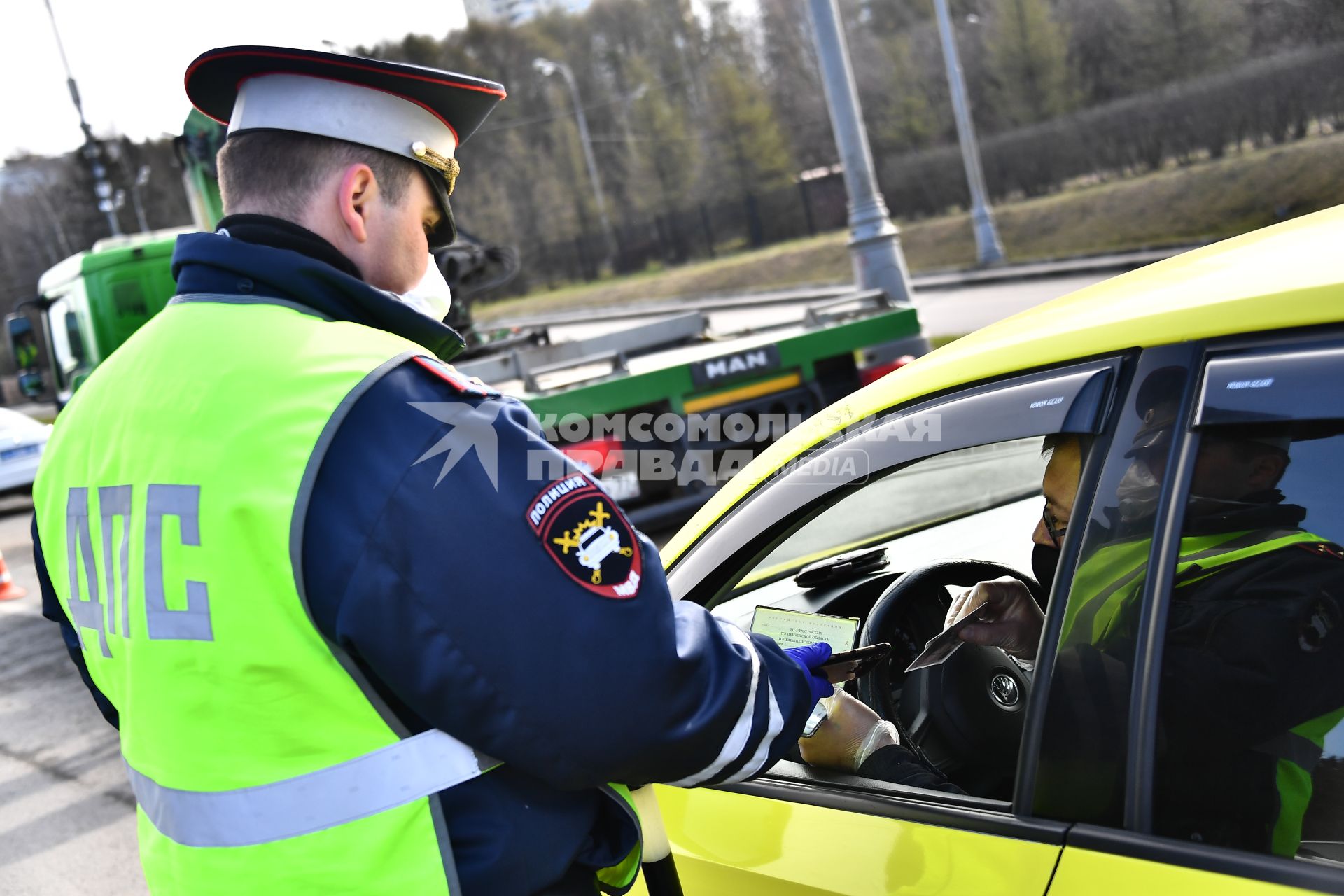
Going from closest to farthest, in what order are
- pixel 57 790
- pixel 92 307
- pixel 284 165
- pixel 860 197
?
pixel 284 165, pixel 57 790, pixel 92 307, pixel 860 197

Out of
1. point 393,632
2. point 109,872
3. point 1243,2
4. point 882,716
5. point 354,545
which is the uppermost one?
point 1243,2

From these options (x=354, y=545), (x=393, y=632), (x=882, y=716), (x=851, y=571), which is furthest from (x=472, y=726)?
(x=851, y=571)

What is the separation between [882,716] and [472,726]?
0.92 metres

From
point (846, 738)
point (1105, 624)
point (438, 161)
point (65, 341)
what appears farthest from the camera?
point (65, 341)

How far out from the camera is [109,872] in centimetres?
396

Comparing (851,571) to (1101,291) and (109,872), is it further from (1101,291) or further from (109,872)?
(109,872)

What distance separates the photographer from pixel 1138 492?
4.35 ft

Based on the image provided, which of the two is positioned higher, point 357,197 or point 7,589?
point 357,197

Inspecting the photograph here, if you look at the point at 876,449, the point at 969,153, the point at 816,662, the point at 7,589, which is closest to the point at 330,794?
the point at 816,662

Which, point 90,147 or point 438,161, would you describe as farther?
point 90,147

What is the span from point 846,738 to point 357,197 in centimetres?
109

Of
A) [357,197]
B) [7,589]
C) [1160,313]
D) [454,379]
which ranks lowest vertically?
[7,589]

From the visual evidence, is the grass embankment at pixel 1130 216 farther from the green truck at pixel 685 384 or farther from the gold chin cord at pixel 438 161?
the gold chin cord at pixel 438 161

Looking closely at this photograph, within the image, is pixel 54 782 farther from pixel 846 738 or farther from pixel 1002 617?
pixel 1002 617
